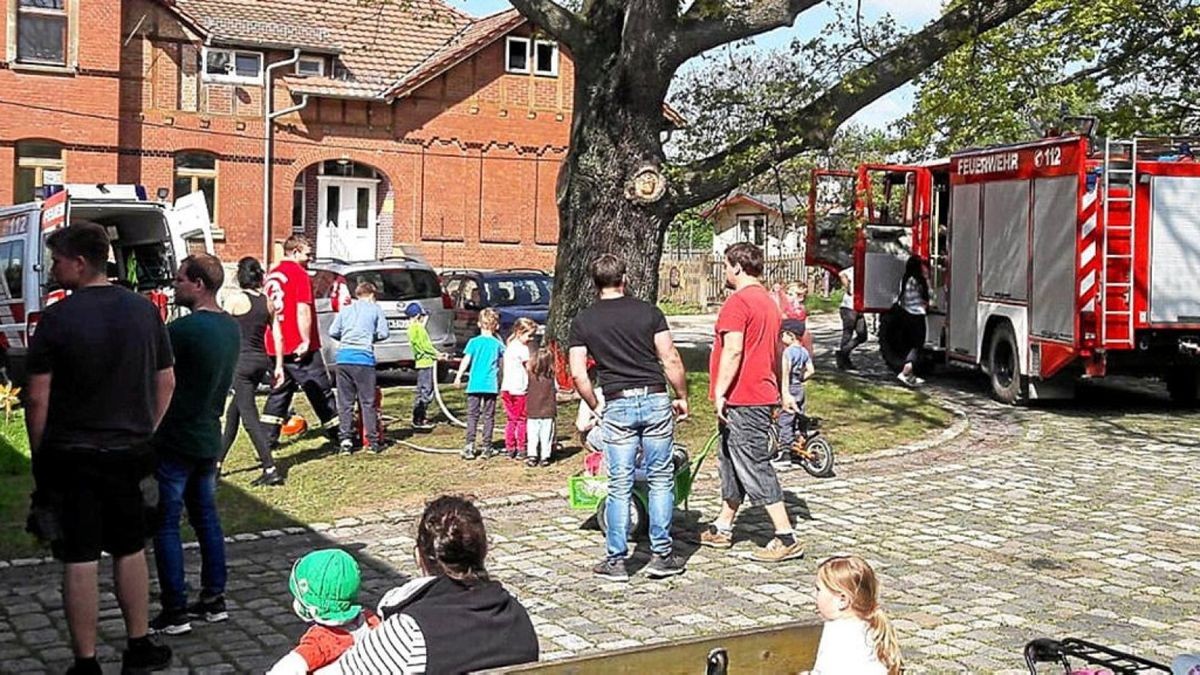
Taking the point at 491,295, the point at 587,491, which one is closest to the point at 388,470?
the point at 587,491

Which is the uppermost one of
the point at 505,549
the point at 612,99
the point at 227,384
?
the point at 612,99

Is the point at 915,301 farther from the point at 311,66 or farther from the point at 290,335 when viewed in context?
the point at 311,66

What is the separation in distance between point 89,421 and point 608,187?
962 centimetres

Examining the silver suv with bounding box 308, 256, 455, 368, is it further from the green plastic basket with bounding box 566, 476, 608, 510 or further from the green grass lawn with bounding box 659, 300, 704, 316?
the green grass lawn with bounding box 659, 300, 704, 316

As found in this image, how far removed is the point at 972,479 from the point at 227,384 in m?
6.92

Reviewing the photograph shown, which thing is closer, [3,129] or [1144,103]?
[1144,103]

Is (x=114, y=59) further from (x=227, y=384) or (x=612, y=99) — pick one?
(x=227, y=384)

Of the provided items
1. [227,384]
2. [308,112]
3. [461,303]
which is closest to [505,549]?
[227,384]

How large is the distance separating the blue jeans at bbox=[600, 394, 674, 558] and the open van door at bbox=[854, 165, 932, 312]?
12474 millimetres

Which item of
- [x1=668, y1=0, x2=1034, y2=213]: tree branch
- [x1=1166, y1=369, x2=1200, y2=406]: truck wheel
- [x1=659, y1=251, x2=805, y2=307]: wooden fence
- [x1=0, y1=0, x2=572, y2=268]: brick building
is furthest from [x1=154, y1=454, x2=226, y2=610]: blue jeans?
[x1=659, y1=251, x2=805, y2=307]: wooden fence

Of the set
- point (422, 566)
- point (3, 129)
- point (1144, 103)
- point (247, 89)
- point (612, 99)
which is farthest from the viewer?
point (247, 89)

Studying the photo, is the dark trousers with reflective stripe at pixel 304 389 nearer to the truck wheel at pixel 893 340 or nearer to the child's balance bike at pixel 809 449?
the child's balance bike at pixel 809 449

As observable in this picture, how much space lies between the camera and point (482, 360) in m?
12.9

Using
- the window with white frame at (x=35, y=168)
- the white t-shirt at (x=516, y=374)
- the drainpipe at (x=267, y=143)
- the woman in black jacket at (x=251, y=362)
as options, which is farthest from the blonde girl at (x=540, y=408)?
the drainpipe at (x=267, y=143)
